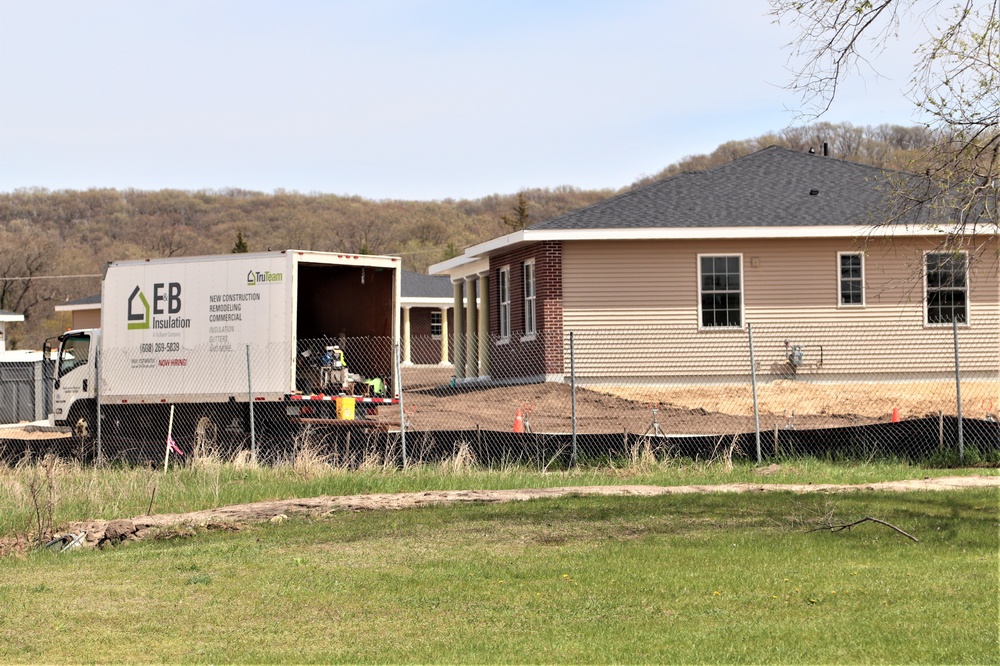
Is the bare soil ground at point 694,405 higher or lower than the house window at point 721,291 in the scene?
lower

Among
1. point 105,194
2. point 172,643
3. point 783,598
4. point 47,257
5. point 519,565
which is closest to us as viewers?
point 172,643

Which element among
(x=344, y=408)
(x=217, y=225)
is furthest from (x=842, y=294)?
(x=217, y=225)

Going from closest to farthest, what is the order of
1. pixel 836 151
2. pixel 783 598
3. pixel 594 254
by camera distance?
1. pixel 783 598
2. pixel 594 254
3. pixel 836 151

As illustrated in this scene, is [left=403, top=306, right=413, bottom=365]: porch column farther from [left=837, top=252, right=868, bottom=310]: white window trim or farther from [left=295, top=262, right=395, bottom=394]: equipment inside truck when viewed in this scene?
[left=295, top=262, right=395, bottom=394]: equipment inside truck

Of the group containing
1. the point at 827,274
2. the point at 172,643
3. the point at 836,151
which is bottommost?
the point at 172,643

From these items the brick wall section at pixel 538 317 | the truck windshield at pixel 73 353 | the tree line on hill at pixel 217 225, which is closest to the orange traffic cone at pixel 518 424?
the brick wall section at pixel 538 317

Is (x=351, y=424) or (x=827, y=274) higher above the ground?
(x=827, y=274)

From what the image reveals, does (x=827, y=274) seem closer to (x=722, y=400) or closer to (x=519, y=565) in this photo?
(x=722, y=400)

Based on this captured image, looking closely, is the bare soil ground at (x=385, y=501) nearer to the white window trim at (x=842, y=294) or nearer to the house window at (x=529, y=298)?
the white window trim at (x=842, y=294)

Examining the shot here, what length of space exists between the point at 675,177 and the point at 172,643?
2303cm

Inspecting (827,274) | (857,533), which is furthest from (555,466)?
(827,274)

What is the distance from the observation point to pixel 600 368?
79.3 feet

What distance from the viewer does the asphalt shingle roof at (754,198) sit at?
2470 cm

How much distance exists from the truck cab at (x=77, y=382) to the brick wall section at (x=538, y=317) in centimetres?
822
